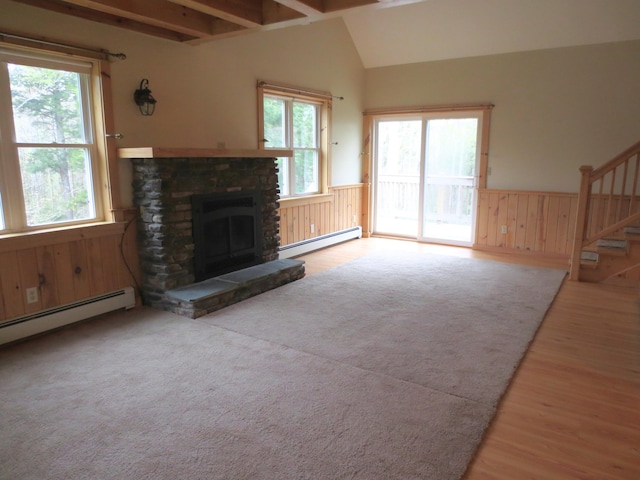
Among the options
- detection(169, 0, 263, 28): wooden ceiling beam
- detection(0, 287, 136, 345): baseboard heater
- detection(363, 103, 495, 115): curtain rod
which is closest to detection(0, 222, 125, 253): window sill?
detection(0, 287, 136, 345): baseboard heater

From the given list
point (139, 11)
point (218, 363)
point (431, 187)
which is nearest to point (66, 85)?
point (139, 11)

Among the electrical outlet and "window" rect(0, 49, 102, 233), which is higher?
"window" rect(0, 49, 102, 233)

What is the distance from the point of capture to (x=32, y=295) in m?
3.32

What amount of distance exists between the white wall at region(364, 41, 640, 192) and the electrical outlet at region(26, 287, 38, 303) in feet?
17.9

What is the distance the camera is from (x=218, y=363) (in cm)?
294

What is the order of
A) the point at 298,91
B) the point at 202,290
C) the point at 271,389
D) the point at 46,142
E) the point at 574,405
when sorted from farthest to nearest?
1. the point at 298,91
2. the point at 202,290
3. the point at 46,142
4. the point at 271,389
5. the point at 574,405

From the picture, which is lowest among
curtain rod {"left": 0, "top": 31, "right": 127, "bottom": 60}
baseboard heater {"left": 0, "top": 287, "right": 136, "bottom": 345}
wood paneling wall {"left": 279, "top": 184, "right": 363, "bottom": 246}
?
baseboard heater {"left": 0, "top": 287, "right": 136, "bottom": 345}

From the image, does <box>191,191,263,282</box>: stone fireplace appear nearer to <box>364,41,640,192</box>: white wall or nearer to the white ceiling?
the white ceiling

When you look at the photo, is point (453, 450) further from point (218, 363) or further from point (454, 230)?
point (454, 230)

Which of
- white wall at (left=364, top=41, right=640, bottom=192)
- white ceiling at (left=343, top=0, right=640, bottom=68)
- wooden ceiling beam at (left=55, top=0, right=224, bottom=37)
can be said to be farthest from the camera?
white wall at (left=364, top=41, right=640, bottom=192)

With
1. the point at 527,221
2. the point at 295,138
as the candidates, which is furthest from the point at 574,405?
the point at 295,138

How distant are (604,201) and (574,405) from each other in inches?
154

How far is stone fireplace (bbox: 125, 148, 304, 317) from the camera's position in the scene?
3.81m

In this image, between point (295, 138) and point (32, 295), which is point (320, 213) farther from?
point (32, 295)
